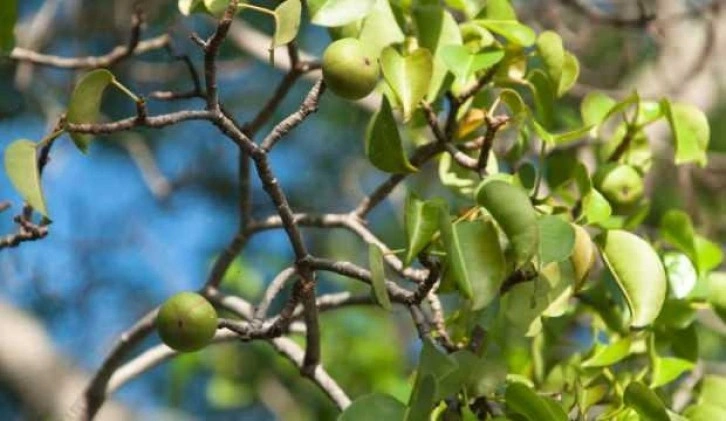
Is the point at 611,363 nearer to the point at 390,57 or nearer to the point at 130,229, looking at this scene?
the point at 390,57

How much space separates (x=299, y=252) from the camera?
0.77 meters

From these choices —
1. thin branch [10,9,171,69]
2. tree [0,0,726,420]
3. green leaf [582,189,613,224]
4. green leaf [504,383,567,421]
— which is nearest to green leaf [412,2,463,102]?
tree [0,0,726,420]

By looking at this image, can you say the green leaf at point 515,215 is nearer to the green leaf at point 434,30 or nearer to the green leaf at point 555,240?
the green leaf at point 555,240

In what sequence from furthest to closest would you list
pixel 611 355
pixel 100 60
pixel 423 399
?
pixel 100 60
pixel 611 355
pixel 423 399

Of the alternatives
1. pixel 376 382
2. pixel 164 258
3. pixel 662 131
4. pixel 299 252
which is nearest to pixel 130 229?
pixel 164 258

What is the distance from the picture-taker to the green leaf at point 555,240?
72 centimetres

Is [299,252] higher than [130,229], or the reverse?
[299,252]

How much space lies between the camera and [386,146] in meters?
0.84

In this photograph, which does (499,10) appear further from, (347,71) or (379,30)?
(347,71)

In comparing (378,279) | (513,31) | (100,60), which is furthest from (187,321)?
(100,60)

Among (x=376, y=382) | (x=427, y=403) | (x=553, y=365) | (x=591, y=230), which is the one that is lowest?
(x=376, y=382)

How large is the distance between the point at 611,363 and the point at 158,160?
2.44 m

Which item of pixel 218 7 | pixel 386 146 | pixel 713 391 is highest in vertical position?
pixel 218 7

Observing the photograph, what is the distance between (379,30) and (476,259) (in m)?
0.24
